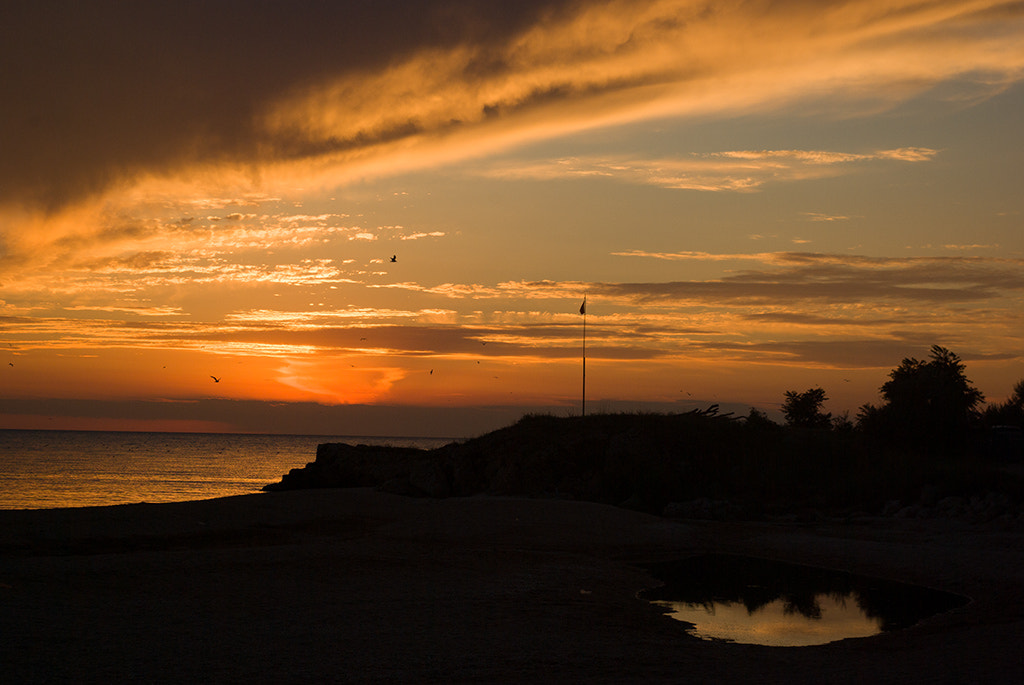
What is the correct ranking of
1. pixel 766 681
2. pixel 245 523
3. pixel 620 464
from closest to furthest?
pixel 766 681
pixel 245 523
pixel 620 464

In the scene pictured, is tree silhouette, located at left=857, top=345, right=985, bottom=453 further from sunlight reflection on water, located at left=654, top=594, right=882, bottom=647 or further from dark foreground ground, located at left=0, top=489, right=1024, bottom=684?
sunlight reflection on water, located at left=654, top=594, right=882, bottom=647

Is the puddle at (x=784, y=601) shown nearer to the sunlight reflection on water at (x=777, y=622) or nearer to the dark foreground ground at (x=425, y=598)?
the sunlight reflection on water at (x=777, y=622)

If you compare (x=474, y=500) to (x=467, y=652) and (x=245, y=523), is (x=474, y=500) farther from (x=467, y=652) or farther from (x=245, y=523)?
(x=467, y=652)

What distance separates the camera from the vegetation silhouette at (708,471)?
102 feet

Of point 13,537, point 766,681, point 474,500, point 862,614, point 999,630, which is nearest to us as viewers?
point 766,681

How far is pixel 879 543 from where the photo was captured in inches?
861

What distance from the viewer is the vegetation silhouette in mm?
30969

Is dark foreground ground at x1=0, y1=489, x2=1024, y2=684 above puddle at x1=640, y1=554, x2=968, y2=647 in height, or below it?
above

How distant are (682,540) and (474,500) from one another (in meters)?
8.09

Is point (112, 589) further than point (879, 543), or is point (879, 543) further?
point (879, 543)

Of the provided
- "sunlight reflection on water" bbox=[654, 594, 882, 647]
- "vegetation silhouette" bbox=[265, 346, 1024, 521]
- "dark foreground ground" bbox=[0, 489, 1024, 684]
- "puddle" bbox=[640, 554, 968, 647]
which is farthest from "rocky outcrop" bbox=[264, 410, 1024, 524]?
"sunlight reflection on water" bbox=[654, 594, 882, 647]

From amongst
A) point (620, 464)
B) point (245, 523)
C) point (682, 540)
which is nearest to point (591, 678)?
point (682, 540)

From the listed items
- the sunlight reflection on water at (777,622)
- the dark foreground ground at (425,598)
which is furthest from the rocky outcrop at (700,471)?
the sunlight reflection on water at (777,622)

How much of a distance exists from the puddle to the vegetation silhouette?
10282 mm
